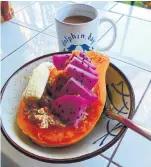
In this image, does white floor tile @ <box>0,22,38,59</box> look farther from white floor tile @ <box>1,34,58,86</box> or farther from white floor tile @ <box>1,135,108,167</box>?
white floor tile @ <box>1,135,108,167</box>

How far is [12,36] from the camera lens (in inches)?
22.1

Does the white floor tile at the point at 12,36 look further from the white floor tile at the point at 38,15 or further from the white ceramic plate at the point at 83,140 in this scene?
the white ceramic plate at the point at 83,140

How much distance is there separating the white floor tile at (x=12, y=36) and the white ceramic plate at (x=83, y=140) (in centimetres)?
20

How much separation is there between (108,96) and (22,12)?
0.45m

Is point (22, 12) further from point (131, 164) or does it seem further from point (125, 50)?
point (131, 164)

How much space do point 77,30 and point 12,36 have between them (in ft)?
0.84

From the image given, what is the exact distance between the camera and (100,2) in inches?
26.8

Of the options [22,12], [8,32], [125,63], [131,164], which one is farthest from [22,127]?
[22,12]

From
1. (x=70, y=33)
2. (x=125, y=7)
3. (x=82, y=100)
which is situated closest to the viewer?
(x=82, y=100)

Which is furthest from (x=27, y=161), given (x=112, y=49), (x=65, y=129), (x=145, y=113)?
(x=112, y=49)

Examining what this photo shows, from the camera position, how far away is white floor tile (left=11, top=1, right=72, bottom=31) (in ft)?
1.98

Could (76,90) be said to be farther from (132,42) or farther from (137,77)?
(132,42)

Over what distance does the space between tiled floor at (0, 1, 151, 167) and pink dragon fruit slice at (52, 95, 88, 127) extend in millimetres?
70

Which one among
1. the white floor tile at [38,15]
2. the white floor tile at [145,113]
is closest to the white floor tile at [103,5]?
the white floor tile at [38,15]
